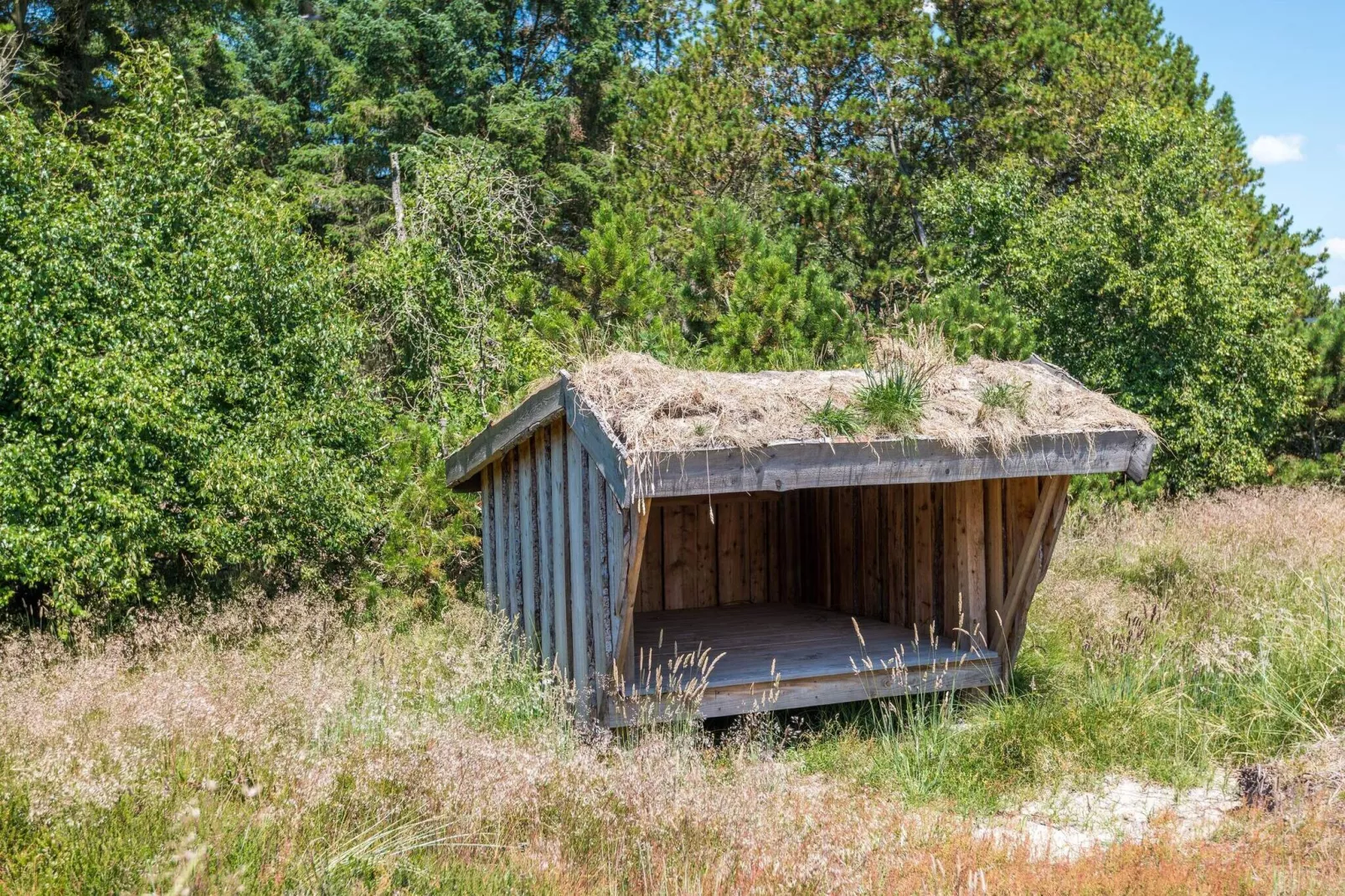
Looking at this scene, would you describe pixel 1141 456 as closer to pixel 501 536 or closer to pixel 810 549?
pixel 810 549

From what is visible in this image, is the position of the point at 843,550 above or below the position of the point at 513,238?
below

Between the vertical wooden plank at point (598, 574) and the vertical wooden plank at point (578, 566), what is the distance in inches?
2.1

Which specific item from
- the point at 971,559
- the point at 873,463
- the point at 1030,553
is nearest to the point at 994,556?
the point at 971,559

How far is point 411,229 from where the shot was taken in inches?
462

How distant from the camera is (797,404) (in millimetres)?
5359

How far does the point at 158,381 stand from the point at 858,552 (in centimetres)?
521

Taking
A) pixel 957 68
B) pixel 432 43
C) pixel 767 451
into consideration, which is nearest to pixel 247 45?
pixel 432 43

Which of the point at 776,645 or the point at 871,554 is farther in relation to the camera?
the point at 871,554

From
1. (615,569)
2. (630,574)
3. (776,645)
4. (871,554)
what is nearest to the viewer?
(630,574)

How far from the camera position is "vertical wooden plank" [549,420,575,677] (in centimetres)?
586

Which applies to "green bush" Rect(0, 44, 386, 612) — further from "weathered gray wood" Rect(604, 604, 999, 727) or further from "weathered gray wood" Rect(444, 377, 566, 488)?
"weathered gray wood" Rect(604, 604, 999, 727)

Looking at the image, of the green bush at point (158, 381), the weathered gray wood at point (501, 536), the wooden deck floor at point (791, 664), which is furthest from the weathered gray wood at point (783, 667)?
the green bush at point (158, 381)

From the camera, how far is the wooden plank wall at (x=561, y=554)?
536 cm

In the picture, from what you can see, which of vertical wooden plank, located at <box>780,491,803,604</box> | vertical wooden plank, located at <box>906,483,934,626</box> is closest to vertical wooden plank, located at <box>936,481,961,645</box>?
vertical wooden plank, located at <box>906,483,934,626</box>
